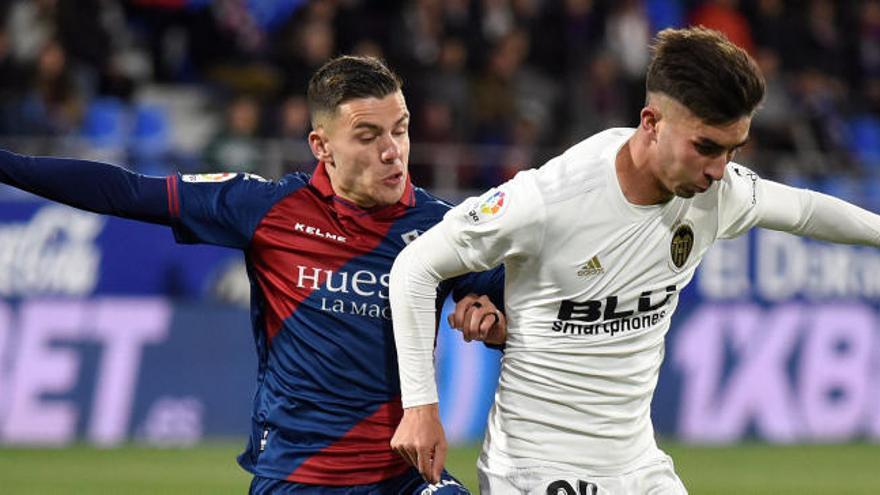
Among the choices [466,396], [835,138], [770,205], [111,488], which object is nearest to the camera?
[770,205]

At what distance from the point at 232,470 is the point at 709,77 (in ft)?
24.2

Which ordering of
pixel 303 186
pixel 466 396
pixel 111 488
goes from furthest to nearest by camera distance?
pixel 466 396
pixel 111 488
pixel 303 186

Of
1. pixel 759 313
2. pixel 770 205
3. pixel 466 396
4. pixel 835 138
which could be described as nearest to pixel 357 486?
pixel 770 205

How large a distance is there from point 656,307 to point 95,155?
8.87 meters

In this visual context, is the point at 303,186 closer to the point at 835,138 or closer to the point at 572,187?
the point at 572,187

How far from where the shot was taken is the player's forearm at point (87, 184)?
15.8 feet

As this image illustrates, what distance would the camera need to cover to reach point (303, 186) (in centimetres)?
519

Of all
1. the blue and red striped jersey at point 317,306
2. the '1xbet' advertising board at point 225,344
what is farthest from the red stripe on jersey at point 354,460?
the '1xbet' advertising board at point 225,344

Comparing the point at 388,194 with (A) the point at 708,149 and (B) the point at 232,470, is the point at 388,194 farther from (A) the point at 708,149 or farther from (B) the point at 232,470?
(B) the point at 232,470

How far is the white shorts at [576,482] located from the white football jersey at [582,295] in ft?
0.10

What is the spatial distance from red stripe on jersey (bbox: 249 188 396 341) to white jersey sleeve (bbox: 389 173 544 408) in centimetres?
47

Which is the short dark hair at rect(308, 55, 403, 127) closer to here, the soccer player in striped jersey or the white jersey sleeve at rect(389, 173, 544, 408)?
the soccer player in striped jersey

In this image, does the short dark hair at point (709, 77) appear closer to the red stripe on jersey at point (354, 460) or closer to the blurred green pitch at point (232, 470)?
the red stripe on jersey at point (354, 460)

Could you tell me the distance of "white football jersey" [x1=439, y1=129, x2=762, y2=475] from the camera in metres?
4.46
